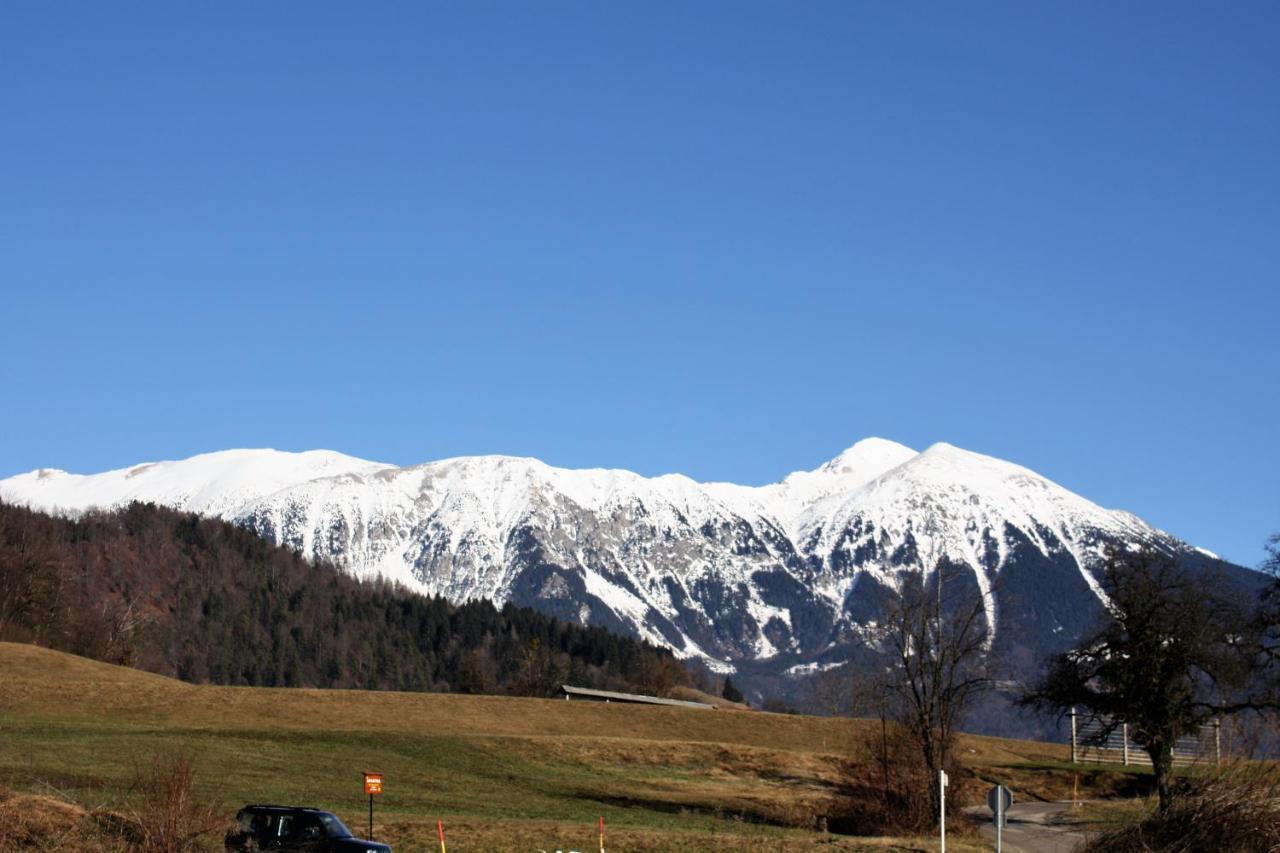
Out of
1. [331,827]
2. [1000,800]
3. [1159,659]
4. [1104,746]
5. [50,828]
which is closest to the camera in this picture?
[50,828]

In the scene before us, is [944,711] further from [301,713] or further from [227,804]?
[301,713]

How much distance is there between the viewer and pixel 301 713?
80125 millimetres

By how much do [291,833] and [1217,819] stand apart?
17743 millimetres

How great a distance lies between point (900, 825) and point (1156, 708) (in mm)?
17335

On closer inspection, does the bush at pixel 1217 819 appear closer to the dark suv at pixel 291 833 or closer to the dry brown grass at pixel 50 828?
the dark suv at pixel 291 833

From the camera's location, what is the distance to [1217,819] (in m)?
24.6

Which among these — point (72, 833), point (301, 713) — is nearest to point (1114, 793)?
point (301, 713)

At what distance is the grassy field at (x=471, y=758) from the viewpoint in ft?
144

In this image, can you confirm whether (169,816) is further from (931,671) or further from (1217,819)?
(931,671)

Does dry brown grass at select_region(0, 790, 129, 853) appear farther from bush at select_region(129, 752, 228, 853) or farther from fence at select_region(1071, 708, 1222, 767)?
fence at select_region(1071, 708, 1222, 767)

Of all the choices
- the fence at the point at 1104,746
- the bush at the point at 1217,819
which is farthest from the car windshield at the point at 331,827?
the fence at the point at 1104,746

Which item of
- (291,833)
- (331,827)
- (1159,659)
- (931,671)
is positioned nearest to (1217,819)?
(331,827)

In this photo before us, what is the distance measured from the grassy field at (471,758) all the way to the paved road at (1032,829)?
165 cm

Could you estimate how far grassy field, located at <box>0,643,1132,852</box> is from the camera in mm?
43781
